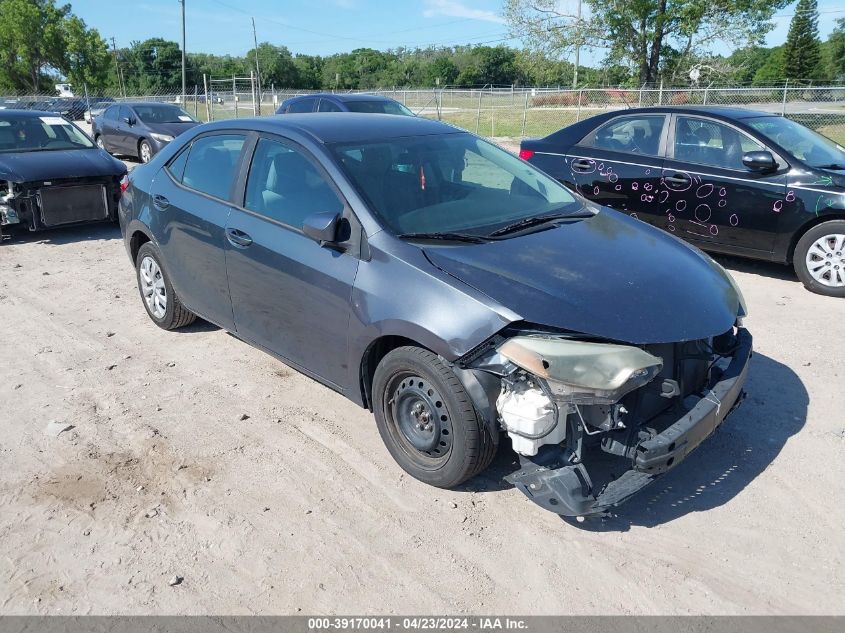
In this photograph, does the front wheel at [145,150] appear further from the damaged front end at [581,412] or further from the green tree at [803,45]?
the green tree at [803,45]

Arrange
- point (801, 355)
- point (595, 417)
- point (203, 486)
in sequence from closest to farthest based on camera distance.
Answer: point (595, 417)
point (203, 486)
point (801, 355)

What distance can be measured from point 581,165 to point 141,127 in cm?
1191

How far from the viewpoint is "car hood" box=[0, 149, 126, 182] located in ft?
27.2

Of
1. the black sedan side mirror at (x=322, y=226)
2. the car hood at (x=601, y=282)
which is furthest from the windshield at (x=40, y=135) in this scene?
the car hood at (x=601, y=282)

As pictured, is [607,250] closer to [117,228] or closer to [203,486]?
[203,486]

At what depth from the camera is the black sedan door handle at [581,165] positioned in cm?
784

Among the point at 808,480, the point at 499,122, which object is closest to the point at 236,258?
the point at 808,480

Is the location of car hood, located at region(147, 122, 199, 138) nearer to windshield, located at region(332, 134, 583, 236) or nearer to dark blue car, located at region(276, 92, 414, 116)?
dark blue car, located at region(276, 92, 414, 116)

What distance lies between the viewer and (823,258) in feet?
21.2

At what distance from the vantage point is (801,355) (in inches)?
203

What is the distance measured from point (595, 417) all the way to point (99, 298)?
536 cm

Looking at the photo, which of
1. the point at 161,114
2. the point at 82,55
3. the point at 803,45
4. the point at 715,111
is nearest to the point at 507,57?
the point at 803,45

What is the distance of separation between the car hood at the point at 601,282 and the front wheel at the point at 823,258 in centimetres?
315

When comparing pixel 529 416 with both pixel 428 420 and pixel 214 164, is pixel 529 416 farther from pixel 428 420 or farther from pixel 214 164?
pixel 214 164
